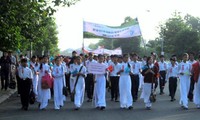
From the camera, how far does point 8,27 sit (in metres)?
16.7

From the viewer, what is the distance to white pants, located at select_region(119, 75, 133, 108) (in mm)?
14008

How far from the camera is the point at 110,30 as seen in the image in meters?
22.8

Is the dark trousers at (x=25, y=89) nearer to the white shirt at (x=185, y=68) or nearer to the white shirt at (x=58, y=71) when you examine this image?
the white shirt at (x=58, y=71)

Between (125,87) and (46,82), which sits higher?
(46,82)

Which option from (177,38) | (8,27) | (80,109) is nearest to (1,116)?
(80,109)

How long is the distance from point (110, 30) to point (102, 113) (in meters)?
10.7

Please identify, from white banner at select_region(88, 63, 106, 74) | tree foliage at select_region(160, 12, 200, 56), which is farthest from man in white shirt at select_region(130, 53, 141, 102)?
tree foliage at select_region(160, 12, 200, 56)

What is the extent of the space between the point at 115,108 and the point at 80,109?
1296 millimetres

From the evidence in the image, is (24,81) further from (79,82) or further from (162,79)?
(162,79)

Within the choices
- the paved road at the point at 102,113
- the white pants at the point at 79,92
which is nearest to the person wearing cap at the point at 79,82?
the white pants at the point at 79,92

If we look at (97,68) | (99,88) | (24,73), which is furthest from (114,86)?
(24,73)

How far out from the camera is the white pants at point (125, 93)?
46.0 ft

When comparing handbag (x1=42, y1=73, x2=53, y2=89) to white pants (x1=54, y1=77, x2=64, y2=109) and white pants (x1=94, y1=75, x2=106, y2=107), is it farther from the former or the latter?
white pants (x1=94, y1=75, x2=106, y2=107)

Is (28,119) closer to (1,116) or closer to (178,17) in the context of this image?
(1,116)
